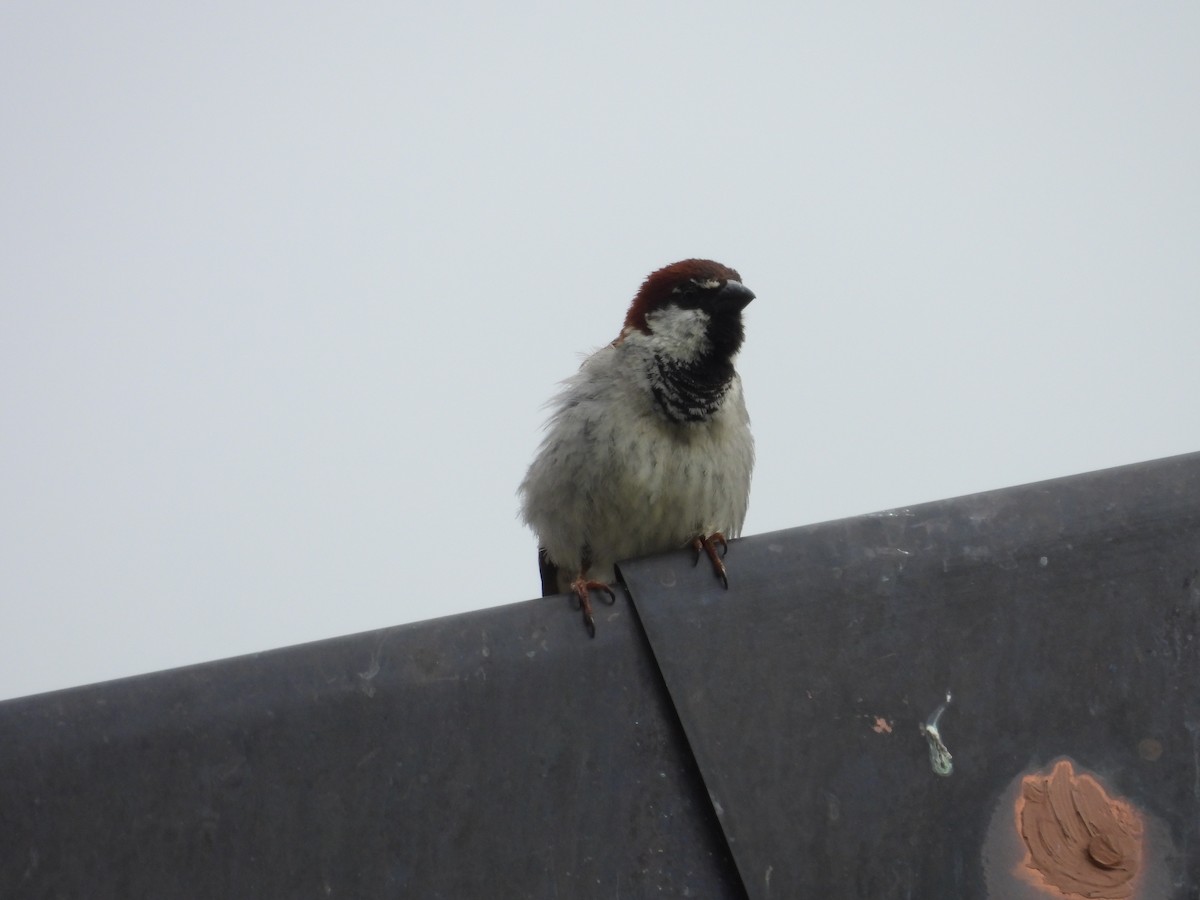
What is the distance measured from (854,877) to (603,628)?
1.33 ft

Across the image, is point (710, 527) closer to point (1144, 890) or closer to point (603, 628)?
point (603, 628)

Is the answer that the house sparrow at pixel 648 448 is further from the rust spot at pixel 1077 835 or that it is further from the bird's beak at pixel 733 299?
the rust spot at pixel 1077 835

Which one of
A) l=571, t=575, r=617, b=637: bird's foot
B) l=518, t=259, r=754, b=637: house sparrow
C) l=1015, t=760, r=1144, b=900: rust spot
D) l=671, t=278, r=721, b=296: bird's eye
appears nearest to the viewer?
l=1015, t=760, r=1144, b=900: rust spot

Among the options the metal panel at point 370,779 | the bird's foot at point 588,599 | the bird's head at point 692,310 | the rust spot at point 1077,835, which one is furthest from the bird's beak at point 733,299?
the rust spot at point 1077,835

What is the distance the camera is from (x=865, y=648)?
1414 millimetres

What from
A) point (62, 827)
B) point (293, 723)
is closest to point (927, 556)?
point (293, 723)

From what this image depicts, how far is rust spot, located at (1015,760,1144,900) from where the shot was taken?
122 centimetres

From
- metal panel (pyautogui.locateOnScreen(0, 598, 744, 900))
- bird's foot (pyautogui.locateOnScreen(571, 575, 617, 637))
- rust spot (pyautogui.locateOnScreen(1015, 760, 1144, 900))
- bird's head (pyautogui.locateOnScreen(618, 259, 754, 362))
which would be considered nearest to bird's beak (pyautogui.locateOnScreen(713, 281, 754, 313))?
bird's head (pyautogui.locateOnScreen(618, 259, 754, 362))

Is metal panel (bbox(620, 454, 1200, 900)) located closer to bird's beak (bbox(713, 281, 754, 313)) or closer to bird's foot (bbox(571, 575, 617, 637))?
bird's foot (bbox(571, 575, 617, 637))

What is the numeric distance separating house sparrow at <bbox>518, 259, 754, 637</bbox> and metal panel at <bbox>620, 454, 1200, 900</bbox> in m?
1.42

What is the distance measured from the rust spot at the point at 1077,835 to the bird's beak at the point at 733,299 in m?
2.10

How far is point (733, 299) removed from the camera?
3271 mm

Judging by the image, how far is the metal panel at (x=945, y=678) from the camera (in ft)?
4.15

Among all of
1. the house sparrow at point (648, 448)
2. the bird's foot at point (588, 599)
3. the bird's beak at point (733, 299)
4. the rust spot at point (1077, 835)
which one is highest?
the bird's beak at point (733, 299)
